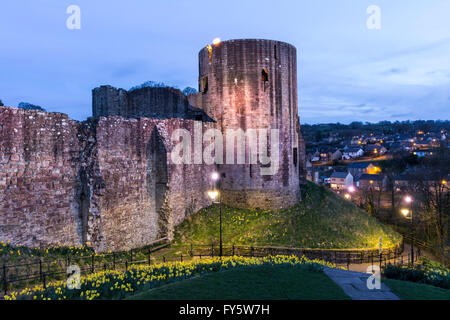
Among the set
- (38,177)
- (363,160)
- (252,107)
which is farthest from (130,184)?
(363,160)

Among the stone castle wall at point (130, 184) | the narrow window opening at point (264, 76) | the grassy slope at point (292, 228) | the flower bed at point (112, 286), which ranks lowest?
the grassy slope at point (292, 228)

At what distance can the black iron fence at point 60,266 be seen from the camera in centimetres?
1007

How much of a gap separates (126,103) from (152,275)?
19114 mm

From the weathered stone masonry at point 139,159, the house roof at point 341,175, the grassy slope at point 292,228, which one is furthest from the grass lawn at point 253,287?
the house roof at point 341,175

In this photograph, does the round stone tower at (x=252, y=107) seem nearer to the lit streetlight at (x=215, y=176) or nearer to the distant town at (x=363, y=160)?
the lit streetlight at (x=215, y=176)

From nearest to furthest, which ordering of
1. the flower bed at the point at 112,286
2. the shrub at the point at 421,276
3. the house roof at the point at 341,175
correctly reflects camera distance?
the flower bed at the point at 112,286 < the shrub at the point at 421,276 < the house roof at the point at 341,175

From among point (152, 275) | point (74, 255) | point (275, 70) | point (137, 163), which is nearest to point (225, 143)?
point (275, 70)

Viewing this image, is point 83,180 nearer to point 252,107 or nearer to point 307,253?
point 252,107

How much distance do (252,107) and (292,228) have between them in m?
8.40

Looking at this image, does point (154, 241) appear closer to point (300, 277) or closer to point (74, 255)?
point (74, 255)

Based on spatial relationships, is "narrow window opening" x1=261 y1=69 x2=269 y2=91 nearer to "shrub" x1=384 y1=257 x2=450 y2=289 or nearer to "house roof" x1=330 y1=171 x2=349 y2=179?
"shrub" x1=384 y1=257 x2=450 y2=289

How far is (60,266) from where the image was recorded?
11.7 metres

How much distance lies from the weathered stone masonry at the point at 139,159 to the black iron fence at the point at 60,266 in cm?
70

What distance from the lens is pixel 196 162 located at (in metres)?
21.1
